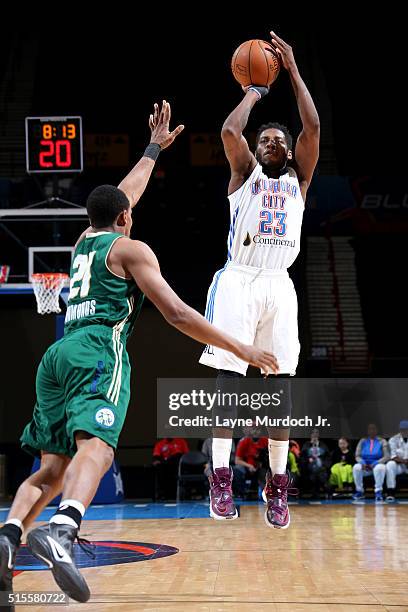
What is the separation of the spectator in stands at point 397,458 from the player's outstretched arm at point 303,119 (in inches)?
439

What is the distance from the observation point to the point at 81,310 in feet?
15.0

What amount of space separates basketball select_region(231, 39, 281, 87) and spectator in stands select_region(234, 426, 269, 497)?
10905mm

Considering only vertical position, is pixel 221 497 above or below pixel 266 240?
below

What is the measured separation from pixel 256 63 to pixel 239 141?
21.1 inches

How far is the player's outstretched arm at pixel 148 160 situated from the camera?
5.65m

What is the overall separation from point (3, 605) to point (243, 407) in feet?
43.9

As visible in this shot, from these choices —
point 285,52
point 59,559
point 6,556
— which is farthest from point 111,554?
point 285,52

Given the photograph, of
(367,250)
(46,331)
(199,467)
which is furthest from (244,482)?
(367,250)

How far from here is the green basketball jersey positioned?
453 cm

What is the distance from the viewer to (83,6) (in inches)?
1174

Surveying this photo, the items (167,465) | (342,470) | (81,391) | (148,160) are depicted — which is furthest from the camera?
(167,465)

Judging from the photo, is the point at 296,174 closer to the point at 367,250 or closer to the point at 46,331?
the point at 46,331

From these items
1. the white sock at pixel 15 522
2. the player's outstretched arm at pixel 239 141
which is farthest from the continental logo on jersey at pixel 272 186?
the white sock at pixel 15 522

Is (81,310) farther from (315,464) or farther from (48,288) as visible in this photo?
(315,464)
